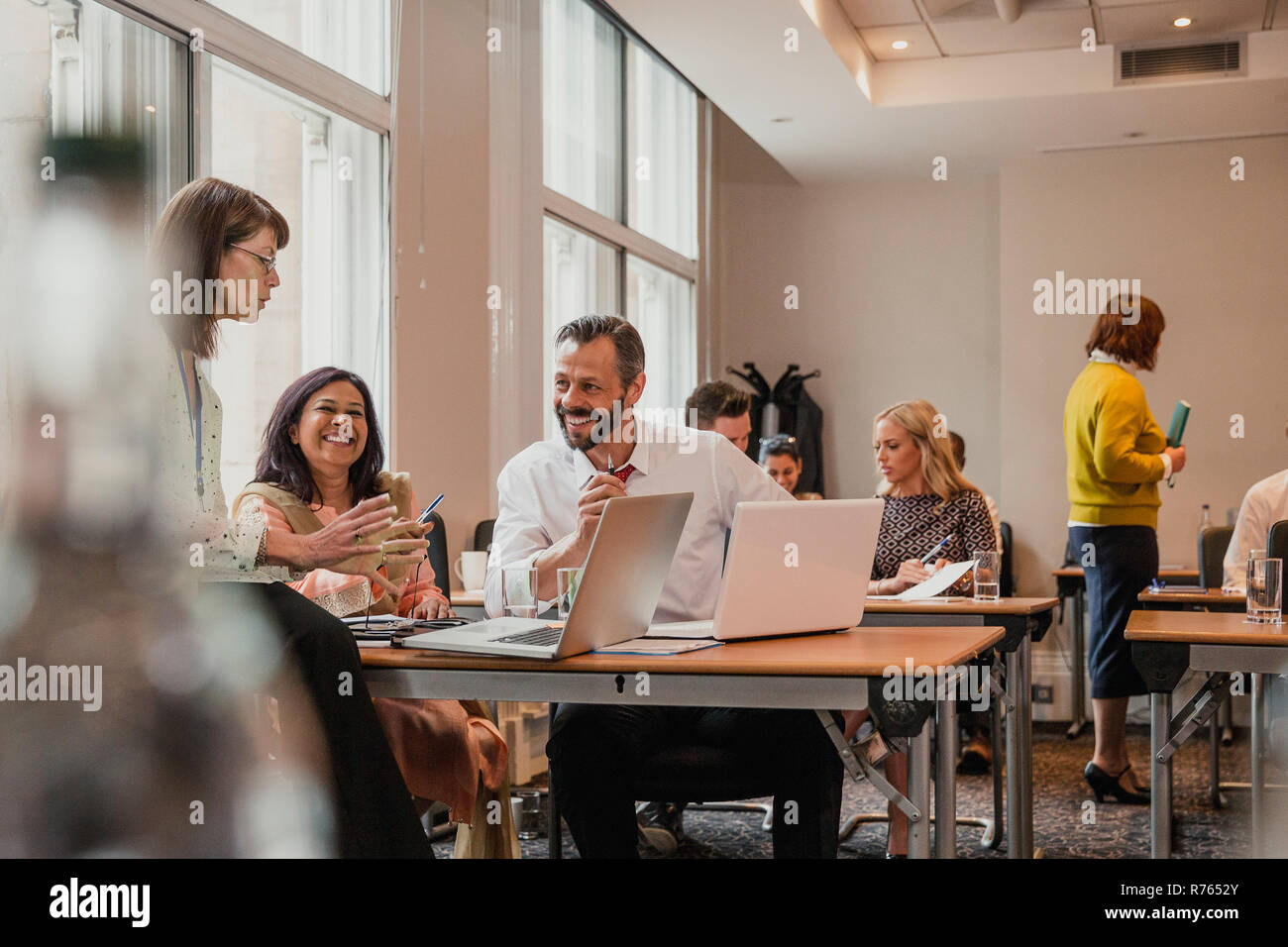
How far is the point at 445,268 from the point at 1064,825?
2.73m

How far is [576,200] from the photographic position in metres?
5.81

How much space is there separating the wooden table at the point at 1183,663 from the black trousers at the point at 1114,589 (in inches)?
57.5

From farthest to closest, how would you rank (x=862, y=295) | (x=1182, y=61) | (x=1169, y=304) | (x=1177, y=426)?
(x=862, y=295) → (x=1169, y=304) → (x=1182, y=61) → (x=1177, y=426)

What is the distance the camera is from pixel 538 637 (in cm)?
205

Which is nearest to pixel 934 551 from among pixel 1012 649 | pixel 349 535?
pixel 1012 649

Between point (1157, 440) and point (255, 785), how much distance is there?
3.59 metres

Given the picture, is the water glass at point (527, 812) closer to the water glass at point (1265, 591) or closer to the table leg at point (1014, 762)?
the table leg at point (1014, 762)

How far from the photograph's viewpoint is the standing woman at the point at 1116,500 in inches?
169

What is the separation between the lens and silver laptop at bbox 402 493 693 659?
75.4 inches

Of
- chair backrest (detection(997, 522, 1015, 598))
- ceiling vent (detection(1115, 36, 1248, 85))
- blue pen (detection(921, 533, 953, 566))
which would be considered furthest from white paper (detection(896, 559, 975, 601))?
ceiling vent (detection(1115, 36, 1248, 85))

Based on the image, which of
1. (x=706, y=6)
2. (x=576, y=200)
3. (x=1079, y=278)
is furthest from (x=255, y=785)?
(x=1079, y=278)

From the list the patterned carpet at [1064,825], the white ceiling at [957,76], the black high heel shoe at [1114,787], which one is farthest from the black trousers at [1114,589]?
the white ceiling at [957,76]

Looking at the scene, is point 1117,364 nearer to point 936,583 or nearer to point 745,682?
point 936,583

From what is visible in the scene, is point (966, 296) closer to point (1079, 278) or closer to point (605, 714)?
point (1079, 278)
